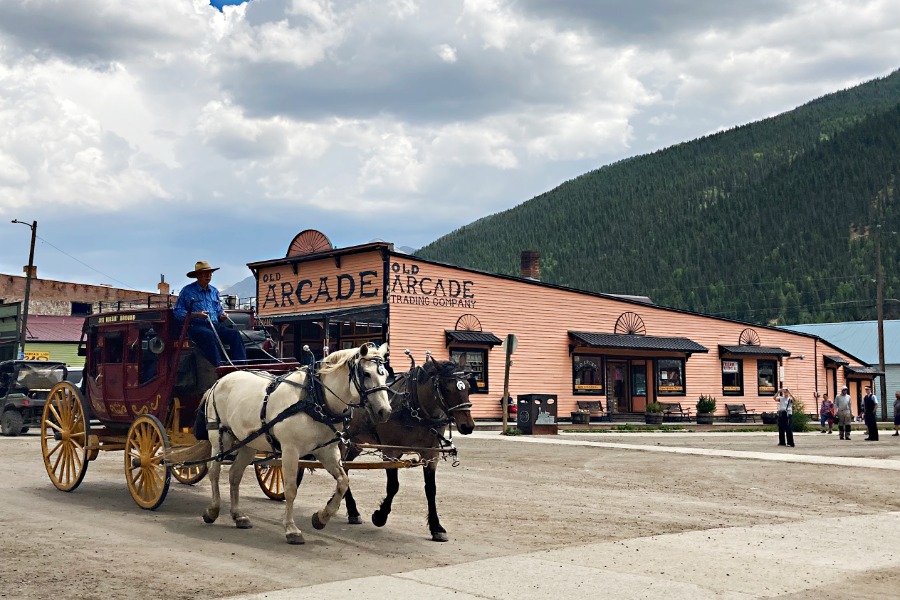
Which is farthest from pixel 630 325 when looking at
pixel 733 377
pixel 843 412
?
pixel 843 412

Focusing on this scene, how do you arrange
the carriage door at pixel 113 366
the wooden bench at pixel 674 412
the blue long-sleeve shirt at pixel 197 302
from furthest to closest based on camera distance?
the wooden bench at pixel 674 412
the carriage door at pixel 113 366
the blue long-sleeve shirt at pixel 197 302

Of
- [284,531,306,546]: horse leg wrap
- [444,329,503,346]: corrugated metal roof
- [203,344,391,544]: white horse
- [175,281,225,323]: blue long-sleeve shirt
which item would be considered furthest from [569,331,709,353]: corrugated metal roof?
[284,531,306,546]: horse leg wrap

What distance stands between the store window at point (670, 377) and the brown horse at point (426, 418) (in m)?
33.2

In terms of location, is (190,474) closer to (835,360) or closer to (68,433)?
(68,433)

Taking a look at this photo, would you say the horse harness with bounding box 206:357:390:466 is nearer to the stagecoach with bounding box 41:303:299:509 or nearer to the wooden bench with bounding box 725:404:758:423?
the stagecoach with bounding box 41:303:299:509

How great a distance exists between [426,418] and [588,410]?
29.1m

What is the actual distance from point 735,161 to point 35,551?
13273cm

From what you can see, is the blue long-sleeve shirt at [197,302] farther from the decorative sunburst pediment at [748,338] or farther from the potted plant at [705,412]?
the decorative sunburst pediment at [748,338]

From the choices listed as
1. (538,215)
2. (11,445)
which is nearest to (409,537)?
(11,445)

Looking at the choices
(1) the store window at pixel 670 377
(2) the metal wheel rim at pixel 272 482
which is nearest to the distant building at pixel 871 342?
(1) the store window at pixel 670 377

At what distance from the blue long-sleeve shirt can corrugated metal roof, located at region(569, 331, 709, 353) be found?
28.0m

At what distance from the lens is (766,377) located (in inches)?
1837

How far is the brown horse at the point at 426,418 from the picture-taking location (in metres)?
10.2

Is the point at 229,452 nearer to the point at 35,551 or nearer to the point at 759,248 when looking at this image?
the point at 35,551
